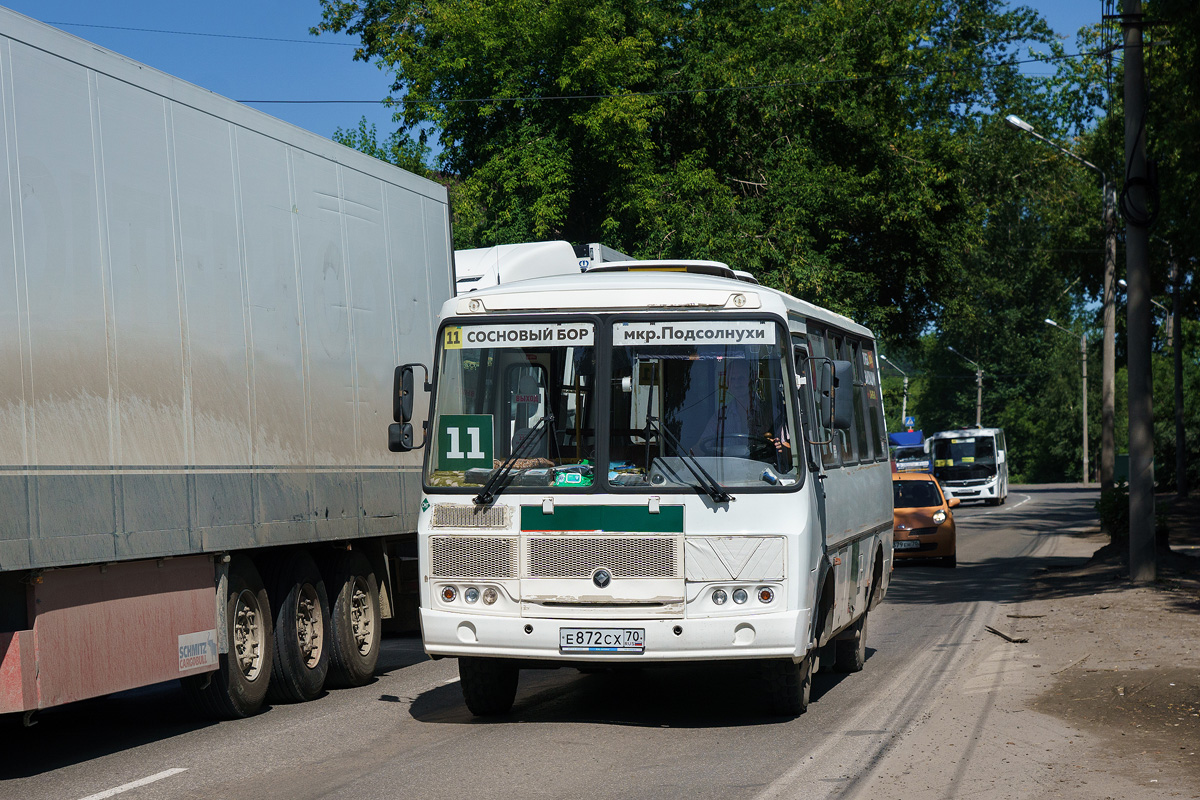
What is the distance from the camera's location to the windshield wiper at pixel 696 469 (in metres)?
8.56

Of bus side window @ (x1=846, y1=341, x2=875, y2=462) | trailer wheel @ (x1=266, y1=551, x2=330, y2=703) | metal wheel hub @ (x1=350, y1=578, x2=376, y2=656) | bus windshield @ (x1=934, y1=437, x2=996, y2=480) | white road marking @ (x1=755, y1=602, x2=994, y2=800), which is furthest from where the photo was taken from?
bus windshield @ (x1=934, y1=437, x2=996, y2=480)

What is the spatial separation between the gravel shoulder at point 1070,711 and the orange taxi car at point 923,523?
7468mm

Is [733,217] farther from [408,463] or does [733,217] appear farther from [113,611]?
[113,611]

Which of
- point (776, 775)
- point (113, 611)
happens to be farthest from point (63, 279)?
point (776, 775)

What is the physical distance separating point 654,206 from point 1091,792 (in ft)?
77.4

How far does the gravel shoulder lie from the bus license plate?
1593mm

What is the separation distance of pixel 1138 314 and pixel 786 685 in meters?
10.4

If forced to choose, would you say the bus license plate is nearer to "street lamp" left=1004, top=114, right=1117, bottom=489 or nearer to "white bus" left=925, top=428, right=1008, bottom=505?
"street lamp" left=1004, top=114, right=1117, bottom=489

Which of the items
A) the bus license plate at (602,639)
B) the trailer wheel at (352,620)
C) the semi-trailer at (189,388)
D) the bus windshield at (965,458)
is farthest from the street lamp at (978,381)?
the bus license plate at (602,639)

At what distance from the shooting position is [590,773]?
750cm

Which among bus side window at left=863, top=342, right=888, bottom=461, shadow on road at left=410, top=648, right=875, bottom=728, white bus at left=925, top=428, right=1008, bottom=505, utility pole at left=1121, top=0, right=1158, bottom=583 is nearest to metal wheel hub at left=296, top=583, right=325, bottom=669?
shadow on road at left=410, top=648, right=875, bottom=728

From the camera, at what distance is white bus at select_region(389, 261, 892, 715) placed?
8539 mm

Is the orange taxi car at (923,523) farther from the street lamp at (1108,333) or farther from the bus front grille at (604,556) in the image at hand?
the bus front grille at (604,556)

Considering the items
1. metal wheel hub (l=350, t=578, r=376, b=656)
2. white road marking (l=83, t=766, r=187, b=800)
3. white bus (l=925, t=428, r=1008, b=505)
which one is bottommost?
white bus (l=925, t=428, r=1008, b=505)
